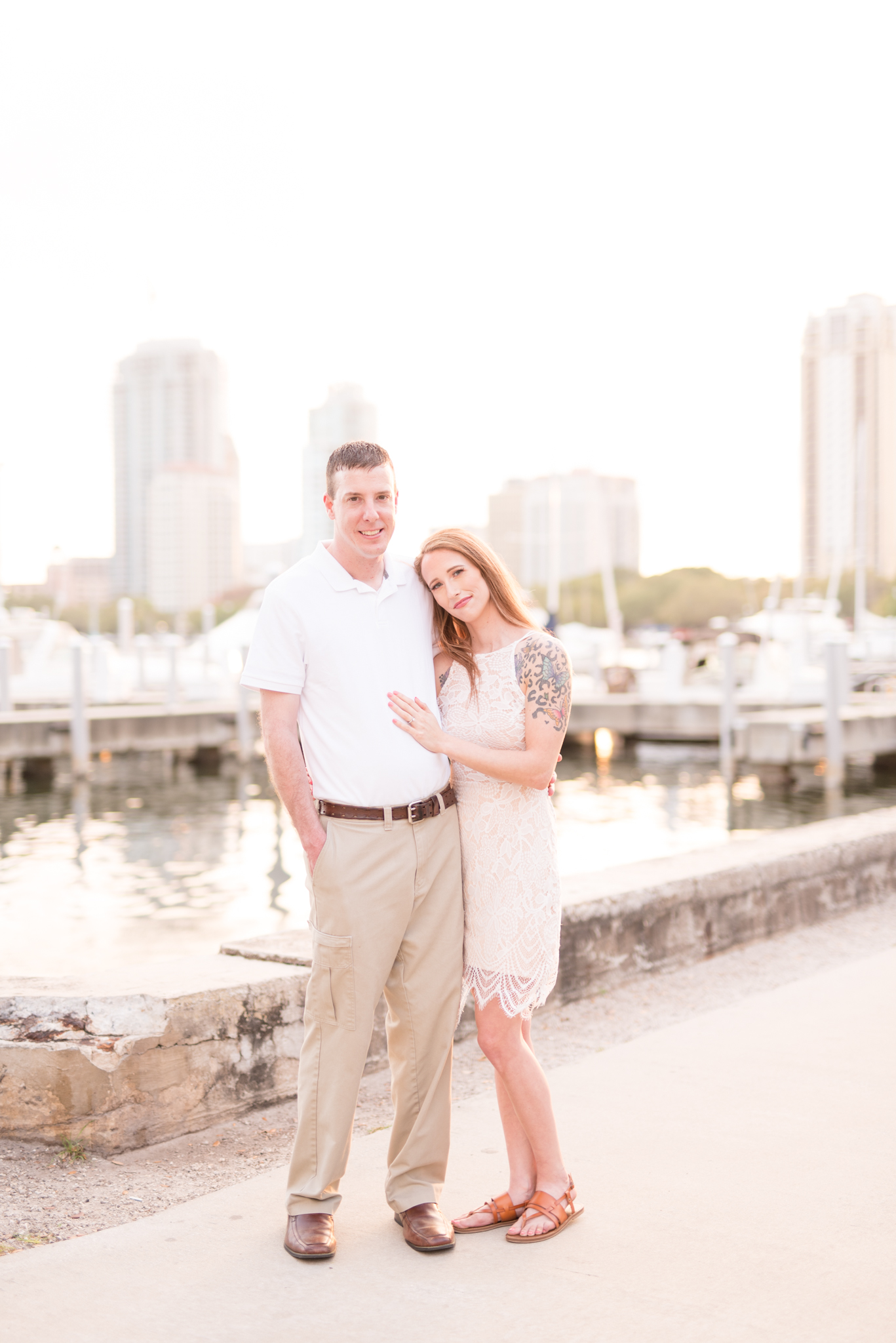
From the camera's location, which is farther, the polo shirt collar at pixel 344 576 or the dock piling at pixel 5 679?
the dock piling at pixel 5 679

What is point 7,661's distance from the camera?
74.7 feet

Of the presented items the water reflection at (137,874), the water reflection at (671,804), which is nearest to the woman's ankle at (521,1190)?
the water reflection at (137,874)

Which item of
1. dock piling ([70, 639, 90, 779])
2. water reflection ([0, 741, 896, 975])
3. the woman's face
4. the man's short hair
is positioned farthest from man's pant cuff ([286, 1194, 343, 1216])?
dock piling ([70, 639, 90, 779])

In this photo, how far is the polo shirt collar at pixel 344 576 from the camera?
3.30 m

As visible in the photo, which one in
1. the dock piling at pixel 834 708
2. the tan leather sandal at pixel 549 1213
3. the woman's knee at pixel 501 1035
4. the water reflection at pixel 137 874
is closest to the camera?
the tan leather sandal at pixel 549 1213

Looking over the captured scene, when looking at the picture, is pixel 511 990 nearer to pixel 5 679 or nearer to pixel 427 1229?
pixel 427 1229

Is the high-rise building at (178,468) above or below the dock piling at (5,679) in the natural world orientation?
above

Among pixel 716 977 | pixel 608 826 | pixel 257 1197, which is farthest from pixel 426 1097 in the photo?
pixel 608 826

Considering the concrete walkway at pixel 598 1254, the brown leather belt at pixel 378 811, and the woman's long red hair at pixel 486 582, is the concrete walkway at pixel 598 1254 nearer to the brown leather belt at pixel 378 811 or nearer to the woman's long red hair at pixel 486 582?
the brown leather belt at pixel 378 811

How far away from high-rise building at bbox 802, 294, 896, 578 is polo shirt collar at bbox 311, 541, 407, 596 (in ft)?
301

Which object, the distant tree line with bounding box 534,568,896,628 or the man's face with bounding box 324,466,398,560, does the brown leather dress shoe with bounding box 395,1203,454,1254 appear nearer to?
the man's face with bounding box 324,466,398,560

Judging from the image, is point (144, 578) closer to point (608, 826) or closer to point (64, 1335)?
point (608, 826)

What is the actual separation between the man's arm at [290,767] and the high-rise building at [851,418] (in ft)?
302

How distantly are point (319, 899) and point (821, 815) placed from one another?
14.2 metres
